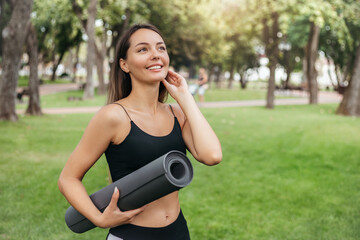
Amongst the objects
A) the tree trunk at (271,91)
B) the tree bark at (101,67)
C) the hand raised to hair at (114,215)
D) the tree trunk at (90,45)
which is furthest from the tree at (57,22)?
the hand raised to hair at (114,215)

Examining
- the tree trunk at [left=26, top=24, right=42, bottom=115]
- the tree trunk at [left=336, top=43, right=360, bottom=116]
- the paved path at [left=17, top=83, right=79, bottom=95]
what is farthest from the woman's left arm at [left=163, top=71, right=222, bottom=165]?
the paved path at [left=17, top=83, right=79, bottom=95]

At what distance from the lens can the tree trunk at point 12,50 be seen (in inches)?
425

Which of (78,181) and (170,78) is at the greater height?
(170,78)

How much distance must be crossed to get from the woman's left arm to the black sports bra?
153mm

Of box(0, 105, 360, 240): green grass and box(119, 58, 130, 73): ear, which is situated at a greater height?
box(119, 58, 130, 73): ear

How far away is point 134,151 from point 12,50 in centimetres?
1038

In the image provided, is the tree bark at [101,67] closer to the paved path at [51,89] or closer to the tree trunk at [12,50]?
the paved path at [51,89]

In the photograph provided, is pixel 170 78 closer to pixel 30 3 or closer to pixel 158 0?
pixel 30 3

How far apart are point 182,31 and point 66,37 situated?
11.9 m

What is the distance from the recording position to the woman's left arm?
6.23ft

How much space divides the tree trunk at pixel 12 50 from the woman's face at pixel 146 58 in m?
10.1

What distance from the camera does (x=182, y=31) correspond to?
31922mm

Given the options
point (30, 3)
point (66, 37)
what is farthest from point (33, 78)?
point (66, 37)

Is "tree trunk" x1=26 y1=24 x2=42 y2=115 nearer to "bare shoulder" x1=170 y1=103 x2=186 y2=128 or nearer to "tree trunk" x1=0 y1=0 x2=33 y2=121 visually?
"tree trunk" x1=0 y1=0 x2=33 y2=121
